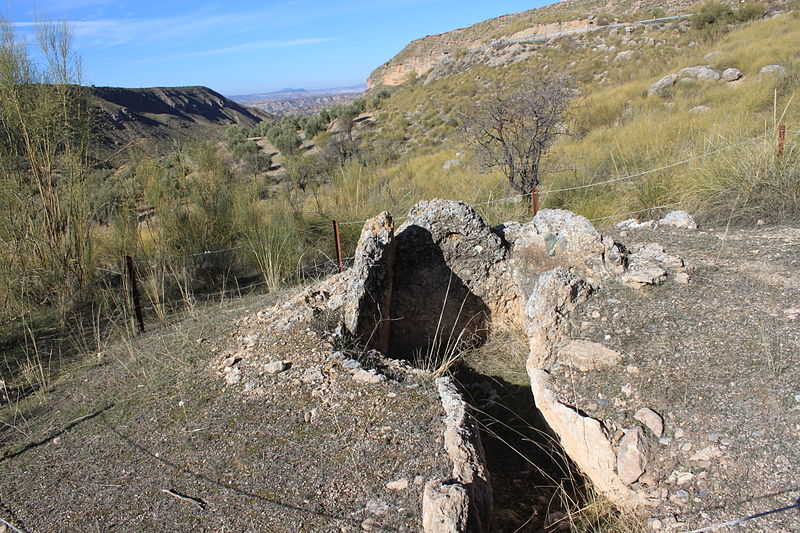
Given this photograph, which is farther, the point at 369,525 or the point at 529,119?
the point at 529,119

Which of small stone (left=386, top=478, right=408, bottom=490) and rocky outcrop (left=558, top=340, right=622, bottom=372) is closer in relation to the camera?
small stone (left=386, top=478, right=408, bottom=490)

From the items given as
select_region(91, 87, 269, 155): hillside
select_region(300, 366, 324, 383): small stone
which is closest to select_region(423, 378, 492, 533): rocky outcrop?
select_region(300, 366, 324, 383): small stone

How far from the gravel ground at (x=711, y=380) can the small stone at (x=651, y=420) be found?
0.03 metres

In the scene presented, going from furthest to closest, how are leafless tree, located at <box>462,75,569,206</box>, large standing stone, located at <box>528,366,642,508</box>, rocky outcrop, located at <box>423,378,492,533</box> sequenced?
leafless tree, located at <box>462,75,569,206</box>, large standing stone, located at <box>528,366,642,508</box>, rocky outcrop, located at <box>423,378,492,533</box>

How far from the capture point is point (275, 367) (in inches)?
123

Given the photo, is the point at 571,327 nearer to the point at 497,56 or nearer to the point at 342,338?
the point at 342,338

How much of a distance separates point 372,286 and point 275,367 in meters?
0.92

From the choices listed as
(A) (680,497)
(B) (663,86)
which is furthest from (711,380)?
(B) (663,86)

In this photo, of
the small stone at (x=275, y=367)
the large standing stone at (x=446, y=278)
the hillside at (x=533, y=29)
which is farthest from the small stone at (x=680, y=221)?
the hillside at (x=533, y=29)

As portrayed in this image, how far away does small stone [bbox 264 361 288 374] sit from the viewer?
3.10 m

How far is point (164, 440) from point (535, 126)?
213 inches

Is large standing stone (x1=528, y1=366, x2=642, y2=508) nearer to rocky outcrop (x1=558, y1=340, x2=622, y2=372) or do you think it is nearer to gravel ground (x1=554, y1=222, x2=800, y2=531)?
gravel ground (x1=554, y1=222, x2=800, y2=531)

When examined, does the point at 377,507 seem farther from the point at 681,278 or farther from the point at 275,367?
the point at 681,278

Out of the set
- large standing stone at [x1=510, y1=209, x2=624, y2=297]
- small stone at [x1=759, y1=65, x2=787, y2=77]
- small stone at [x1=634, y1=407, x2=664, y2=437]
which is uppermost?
small stone at [x1=759, y1=65, x2=787, y2=77]
